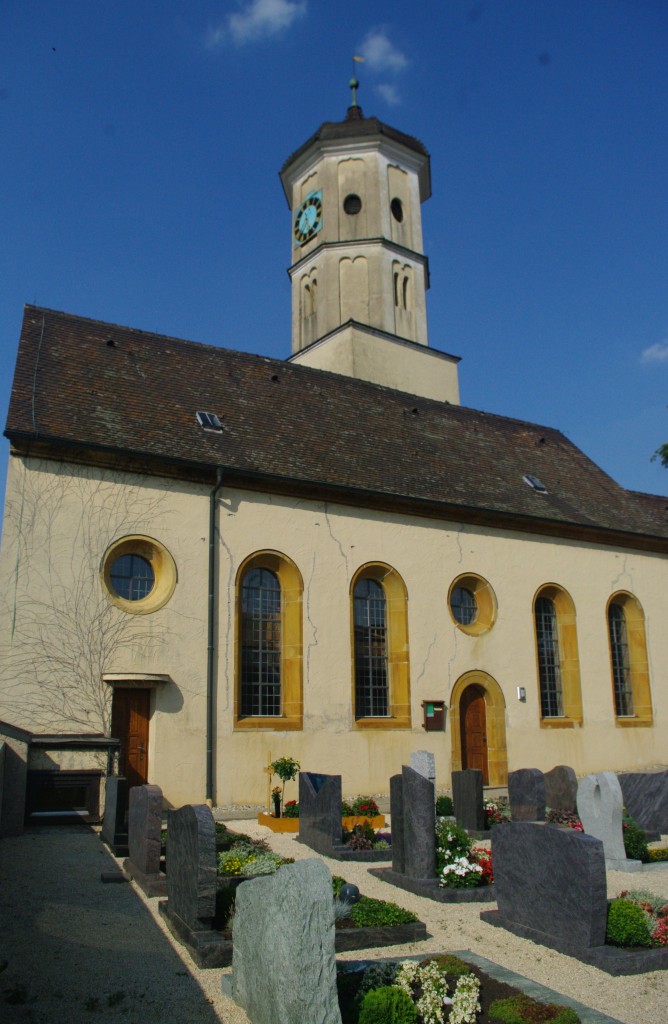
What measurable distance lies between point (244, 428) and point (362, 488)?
3.11 m

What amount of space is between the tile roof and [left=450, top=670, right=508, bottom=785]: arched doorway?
4.12 metres

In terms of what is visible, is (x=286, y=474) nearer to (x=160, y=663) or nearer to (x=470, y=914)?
(x=160, y=663)

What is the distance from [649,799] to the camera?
49.3 feet

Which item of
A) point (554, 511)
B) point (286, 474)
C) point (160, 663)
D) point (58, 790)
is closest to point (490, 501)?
point (554, 511)

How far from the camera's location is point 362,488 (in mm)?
18781

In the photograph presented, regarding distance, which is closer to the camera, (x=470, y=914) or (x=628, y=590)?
(x=470, y=914)

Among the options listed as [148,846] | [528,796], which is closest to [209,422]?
[528,796]

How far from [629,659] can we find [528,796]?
403 inches

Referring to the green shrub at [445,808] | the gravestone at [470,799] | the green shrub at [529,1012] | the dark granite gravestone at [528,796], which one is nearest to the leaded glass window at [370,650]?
the green shrub at [445,808]

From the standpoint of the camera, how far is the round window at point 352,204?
29.8 meters

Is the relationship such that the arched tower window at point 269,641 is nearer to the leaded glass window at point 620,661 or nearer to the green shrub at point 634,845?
the green shrub at point 634,845

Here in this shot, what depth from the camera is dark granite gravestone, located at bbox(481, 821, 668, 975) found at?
7.55 metres

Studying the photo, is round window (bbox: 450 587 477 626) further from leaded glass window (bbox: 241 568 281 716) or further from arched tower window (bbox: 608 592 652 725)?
leaded glass window (bbox: 241 568 281 716)

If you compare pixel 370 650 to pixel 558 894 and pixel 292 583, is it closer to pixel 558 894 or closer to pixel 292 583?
pixel 292 583
